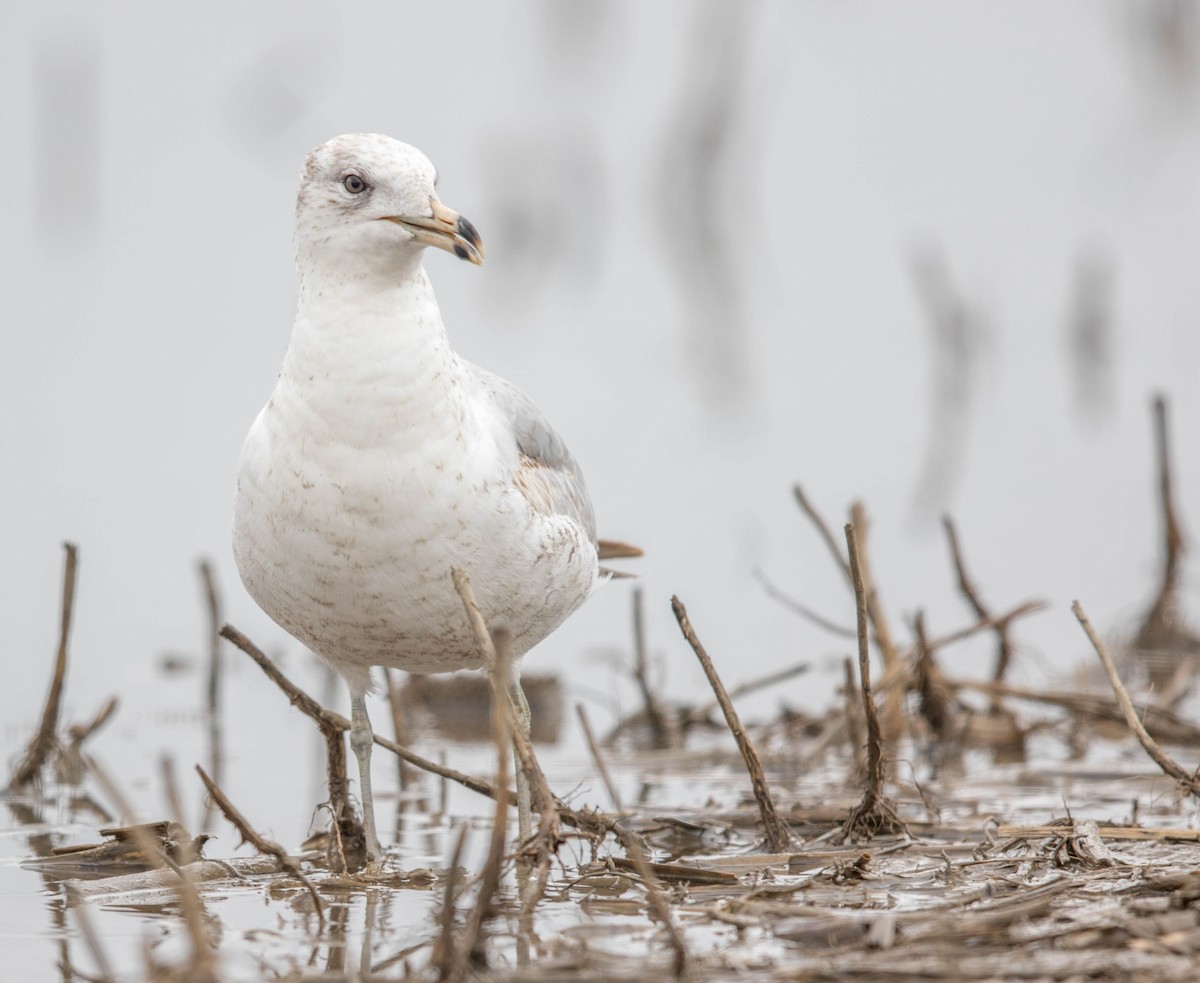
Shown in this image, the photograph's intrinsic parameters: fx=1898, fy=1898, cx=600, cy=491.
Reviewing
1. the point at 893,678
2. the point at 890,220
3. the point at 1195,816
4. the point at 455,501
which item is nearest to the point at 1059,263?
the point at 890,220

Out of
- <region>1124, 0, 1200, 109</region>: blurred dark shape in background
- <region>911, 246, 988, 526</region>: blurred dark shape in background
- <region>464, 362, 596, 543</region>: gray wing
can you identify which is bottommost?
<region>464, 362, 596, 543</region>: gray wing

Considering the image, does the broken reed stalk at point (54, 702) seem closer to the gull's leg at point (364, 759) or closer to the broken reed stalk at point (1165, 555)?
the gull's leg at point (364, 759)

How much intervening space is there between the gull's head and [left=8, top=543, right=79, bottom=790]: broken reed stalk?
1542 mm

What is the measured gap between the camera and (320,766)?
7410mm

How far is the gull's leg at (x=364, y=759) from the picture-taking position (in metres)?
5.57

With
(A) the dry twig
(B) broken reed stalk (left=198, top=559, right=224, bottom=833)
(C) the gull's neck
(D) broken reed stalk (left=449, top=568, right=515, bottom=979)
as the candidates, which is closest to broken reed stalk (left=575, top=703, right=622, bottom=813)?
(C) the gull's neck

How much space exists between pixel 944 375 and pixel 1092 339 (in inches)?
55.8

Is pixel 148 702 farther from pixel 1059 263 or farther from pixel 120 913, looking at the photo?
pixel 1059 263

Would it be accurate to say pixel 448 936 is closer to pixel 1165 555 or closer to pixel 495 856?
pixel 495 856

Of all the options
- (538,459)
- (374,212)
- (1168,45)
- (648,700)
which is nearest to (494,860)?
(374,212)

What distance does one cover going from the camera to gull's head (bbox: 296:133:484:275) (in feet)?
16.9

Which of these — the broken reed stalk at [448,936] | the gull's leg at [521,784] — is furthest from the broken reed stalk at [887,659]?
the broken reed stalk at [448,936]

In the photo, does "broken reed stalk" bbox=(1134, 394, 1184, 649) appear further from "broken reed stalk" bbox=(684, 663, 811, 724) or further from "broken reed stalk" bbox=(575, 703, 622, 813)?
"broken reed stalk" bbox=(575, 703, 622, 813)

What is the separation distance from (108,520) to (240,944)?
7.04 meters
